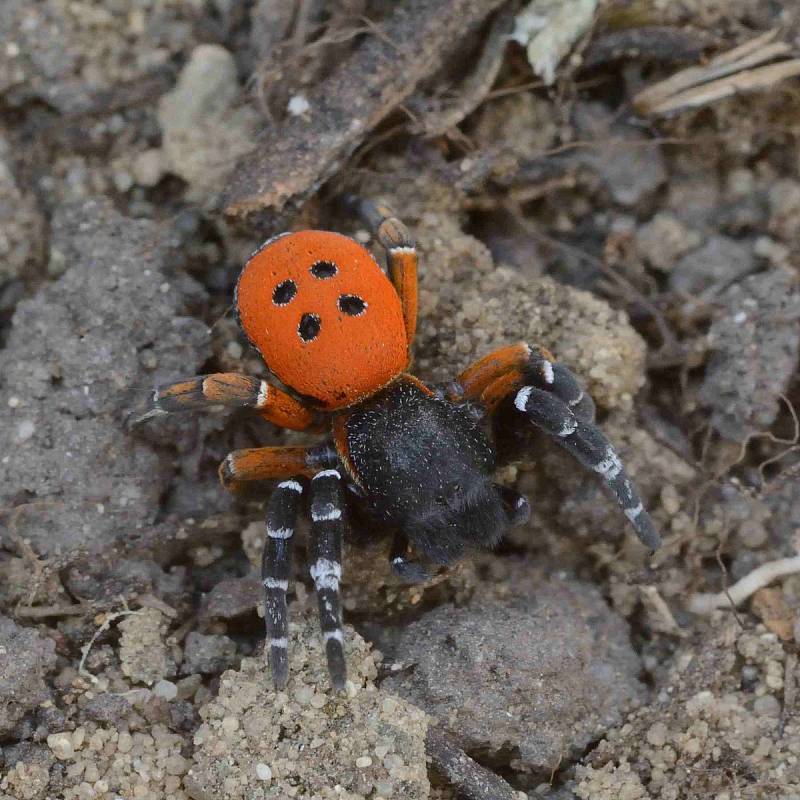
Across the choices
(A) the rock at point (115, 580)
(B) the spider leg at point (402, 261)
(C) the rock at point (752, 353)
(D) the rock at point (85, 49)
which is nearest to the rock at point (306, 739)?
(A) the rock at point (115, 580)

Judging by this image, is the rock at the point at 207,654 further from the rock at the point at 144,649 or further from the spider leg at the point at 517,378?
the spider leg at the point at 517,378

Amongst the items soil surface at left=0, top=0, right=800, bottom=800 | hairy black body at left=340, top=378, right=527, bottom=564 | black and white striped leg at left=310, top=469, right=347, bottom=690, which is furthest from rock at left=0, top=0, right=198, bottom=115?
black and white striped leg at left=310, top=469, right=347, bottom=690

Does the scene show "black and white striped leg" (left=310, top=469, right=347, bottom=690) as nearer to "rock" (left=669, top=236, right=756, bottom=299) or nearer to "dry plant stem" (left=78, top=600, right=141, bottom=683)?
"dry plant stem" (left=78, top=600, right=141, bottom=683)

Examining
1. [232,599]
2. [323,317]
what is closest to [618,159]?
[323,317]

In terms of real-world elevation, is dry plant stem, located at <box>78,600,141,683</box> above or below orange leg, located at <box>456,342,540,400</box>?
below

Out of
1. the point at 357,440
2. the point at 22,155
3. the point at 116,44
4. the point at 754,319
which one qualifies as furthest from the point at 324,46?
the point at 754,319

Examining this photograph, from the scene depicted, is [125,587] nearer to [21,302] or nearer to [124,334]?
[124,334]
